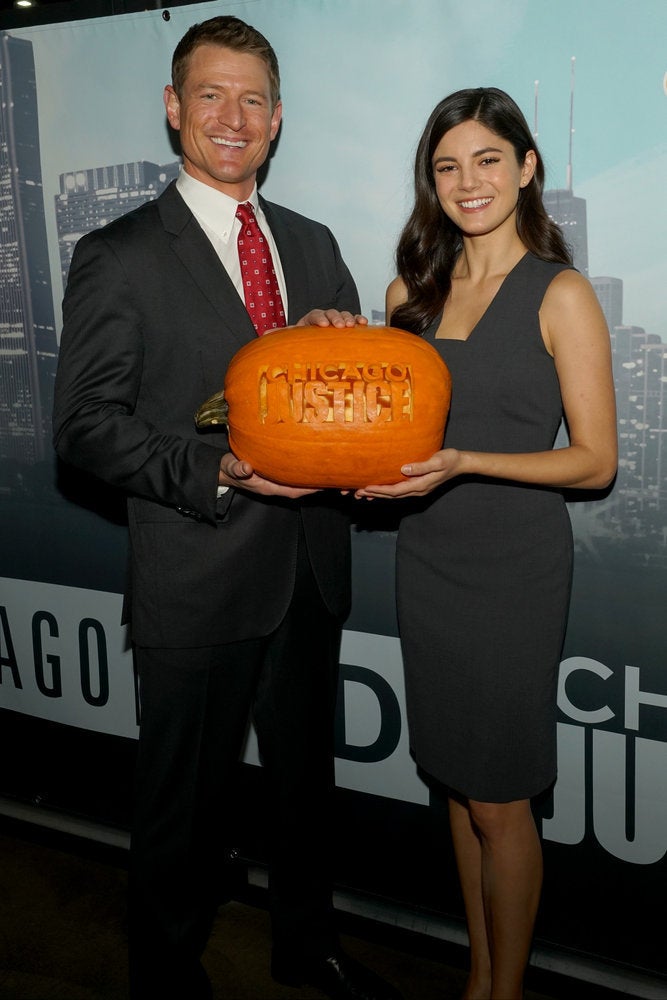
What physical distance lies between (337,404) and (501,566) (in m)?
0.53

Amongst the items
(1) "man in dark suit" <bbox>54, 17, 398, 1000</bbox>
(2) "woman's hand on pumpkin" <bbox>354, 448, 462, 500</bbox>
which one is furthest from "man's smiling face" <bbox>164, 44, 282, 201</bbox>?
(2) "woman's hand on pumpkin" <bbox>354, 448, 462, 500</bbox>

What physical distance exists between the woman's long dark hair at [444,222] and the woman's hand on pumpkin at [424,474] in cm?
44

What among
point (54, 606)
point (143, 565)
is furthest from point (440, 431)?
point (54, 606)

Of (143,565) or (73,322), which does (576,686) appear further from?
(73,322)

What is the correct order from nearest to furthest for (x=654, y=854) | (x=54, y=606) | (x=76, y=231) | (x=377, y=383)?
(x=377, y=383)
(x=654, y=854)
(x=76, y=231)
(x=54, y=606)

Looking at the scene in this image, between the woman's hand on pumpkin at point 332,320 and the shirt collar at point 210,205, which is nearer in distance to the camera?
the woman's hand on pumpkin at point 332,320

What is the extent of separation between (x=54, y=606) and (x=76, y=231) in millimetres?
1180

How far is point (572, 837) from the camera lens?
229cm

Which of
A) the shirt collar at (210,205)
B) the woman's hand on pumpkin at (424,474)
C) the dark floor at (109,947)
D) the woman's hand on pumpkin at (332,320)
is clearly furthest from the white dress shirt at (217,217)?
the dark floor at (109,947)

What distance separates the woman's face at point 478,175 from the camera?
1.82 meters

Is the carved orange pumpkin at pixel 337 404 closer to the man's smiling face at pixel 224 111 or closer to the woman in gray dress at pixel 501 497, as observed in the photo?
the woman in gray dress at pixel 501 497

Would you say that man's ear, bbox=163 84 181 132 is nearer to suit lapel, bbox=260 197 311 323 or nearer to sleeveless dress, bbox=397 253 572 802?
suit lapel, bbox=260 197 311 323

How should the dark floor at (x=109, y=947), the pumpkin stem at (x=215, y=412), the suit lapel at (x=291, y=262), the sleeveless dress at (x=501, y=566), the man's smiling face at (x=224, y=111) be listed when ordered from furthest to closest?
the dark floor at (x=109, y=947) < the suit lapel at (x=291, y=262) < the man's smiling face at (x=224, y=111) < the sleeveless dress at (x=501, y=566) < the pumpkin stem at (x=215, y=412)

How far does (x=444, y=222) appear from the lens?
205cm
